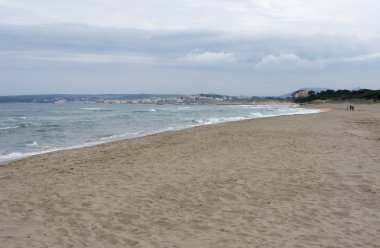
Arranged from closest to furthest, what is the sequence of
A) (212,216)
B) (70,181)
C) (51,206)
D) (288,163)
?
(212,216) → (51,206) → (70,181) → (288,163)

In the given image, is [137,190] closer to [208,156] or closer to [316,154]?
[208,156]

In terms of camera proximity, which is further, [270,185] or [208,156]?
[208,156]

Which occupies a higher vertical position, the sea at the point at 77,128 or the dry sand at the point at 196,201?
the dry sand at the point at 196,201

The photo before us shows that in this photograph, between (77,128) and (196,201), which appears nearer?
(196,201)

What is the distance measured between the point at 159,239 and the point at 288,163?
19.5 ft

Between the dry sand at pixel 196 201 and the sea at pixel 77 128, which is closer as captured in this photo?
the dry sand at pixel 196 201

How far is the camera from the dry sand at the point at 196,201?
5.01 meters

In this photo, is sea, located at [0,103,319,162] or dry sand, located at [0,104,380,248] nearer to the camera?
dry sand, located at [0,104,380,248]

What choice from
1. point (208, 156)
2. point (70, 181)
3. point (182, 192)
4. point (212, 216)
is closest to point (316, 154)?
point (208, 156)

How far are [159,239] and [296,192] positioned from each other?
11.1 ft

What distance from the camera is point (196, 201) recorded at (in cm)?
668

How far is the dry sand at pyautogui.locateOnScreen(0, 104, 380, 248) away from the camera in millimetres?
5012

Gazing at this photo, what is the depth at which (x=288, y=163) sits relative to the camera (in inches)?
393

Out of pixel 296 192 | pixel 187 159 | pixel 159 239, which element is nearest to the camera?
pixel 159 239
